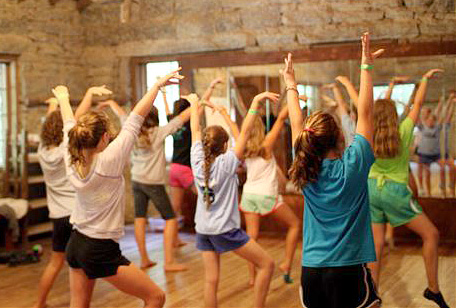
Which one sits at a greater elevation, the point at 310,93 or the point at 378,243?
the point at 310,93

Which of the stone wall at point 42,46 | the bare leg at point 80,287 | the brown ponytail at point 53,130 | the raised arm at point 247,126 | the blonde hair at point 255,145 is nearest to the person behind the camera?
the bare leg at point 80,287

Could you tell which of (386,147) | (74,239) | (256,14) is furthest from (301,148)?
(256,14)

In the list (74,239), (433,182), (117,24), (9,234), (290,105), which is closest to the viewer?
(290,105)

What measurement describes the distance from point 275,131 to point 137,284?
66.6 inches

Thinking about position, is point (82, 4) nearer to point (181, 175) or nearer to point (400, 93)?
point (181, 175)

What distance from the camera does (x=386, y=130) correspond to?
4039 millimetres

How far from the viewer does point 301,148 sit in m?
2.55

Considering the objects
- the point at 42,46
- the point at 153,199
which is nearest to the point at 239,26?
the point at 153,199

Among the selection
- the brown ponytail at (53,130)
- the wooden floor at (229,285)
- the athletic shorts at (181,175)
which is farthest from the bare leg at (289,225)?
the brown ponytail at (53,130)

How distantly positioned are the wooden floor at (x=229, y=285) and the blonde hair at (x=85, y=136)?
1.71 meters

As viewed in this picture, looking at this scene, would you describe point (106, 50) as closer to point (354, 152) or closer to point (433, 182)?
point (433, 182)

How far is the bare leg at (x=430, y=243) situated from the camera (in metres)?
3.97

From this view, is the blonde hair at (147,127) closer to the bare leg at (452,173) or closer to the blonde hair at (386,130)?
the blonde hair at (386,130)

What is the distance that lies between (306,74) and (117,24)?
7.49 ft
